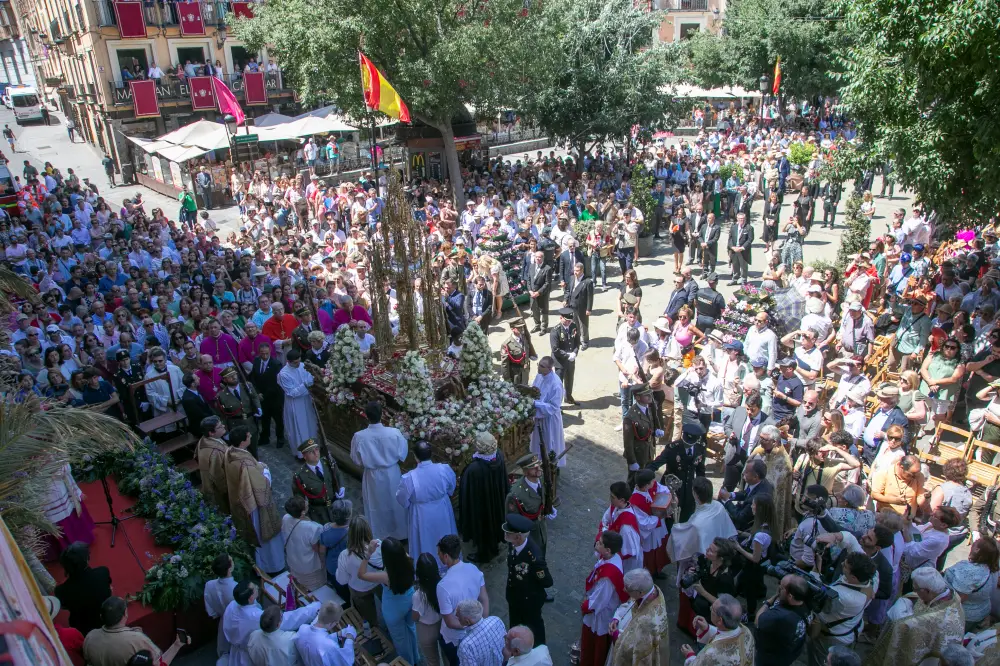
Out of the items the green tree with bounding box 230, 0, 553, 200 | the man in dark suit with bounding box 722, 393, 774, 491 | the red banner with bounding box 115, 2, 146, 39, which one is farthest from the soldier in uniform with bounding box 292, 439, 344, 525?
the red banner with bounding box 115, 2, 146, 39

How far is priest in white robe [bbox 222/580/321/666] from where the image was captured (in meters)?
5.25

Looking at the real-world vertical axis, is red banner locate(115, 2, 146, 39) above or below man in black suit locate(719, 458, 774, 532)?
above

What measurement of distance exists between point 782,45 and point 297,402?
110ft

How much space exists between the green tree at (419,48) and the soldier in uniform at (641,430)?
13.4 meters

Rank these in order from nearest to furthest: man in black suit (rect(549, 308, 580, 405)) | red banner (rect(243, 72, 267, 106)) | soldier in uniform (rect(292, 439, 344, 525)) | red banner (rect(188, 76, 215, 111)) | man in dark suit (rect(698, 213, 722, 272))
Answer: soldier in uniform (rect(292, 439, 344, 525)) < man in black suit (rect(549, 308, 580, 405)) < man in dark suit (rect(698, 213, 722, 272)) < red banner (rect(188, 76, 215, 111)) < red banner (rect(243, 72, 267, 106))

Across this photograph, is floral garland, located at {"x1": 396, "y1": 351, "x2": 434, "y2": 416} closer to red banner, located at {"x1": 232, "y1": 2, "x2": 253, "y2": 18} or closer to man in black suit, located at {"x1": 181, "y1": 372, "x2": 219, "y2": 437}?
man in black suit, located at {"x1": 181, "y1": 372, "x2": 219, "y2": 437}

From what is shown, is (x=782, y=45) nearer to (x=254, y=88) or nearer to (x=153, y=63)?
(x=254, y=88)

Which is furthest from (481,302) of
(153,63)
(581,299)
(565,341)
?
(153,63)

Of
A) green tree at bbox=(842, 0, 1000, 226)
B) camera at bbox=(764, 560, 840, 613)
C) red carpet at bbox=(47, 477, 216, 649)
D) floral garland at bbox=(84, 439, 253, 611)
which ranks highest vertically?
green tree at bbox=(842, 0, 1000, 226)

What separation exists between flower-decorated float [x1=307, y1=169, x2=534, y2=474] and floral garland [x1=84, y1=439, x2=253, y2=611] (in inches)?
76.9

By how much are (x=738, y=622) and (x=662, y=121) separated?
21.6 meters

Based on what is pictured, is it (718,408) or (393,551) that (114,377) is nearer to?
(393,551)

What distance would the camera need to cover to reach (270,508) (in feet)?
23.2

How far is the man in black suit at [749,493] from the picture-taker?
638 centimetres
